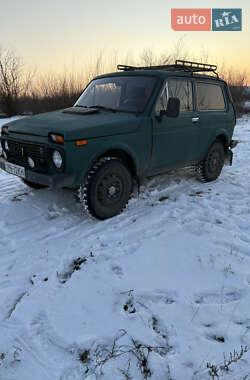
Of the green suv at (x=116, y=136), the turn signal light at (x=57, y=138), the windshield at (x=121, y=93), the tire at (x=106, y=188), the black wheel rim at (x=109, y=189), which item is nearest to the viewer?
the turn signal light at (x=57, y=138)

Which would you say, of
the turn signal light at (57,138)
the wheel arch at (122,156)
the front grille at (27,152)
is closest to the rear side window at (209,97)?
the wheel arch at (122,156)

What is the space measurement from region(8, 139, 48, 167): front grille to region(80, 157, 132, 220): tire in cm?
60

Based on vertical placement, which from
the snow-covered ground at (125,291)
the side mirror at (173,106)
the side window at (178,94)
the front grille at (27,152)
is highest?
the side window at (178,94)

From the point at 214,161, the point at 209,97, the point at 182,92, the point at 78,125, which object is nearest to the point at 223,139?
the point at 214,161

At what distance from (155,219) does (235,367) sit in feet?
7.23

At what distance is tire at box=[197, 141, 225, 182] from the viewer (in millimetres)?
5422

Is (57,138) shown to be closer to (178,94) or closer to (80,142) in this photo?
(80,142)

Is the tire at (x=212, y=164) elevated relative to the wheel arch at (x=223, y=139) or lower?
lower

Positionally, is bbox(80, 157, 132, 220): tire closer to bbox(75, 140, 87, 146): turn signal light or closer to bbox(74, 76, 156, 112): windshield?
bbox(75, 140, 87, 146): turn signal light

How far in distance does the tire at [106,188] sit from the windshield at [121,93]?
0.92m

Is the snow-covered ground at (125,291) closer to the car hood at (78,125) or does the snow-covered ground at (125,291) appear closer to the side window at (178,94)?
the car hood at (78,125)

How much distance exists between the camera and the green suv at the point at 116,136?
3.40 meters

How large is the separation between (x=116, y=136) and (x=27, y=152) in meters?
1.20

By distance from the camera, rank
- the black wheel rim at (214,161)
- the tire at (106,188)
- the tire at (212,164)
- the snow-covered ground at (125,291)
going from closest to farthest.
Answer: the snow-covered ground at (125,291) → the tire at (106,188) → the tire at (212,164) → the black wheel rim at (214,161)
